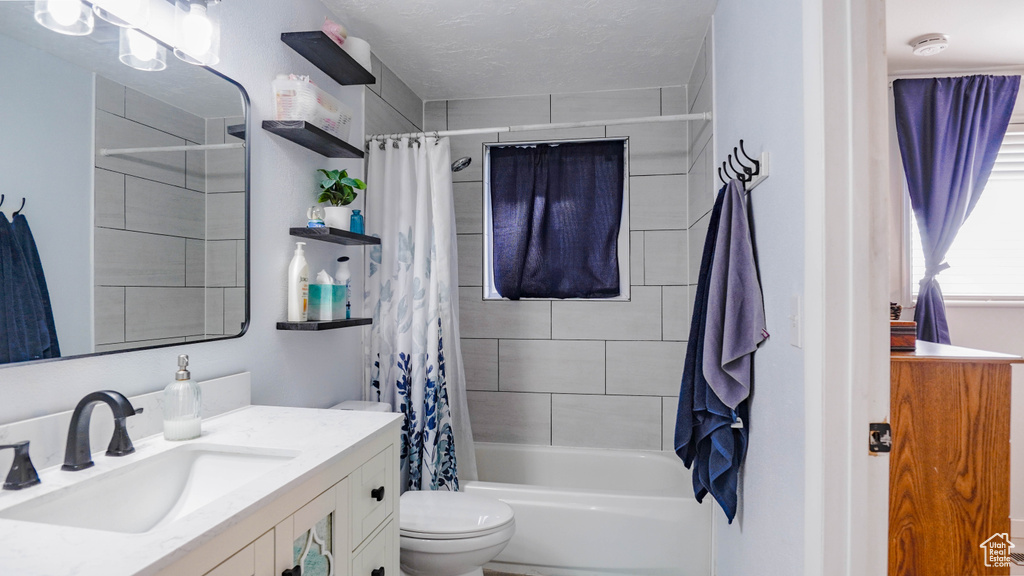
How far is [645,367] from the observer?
2.90 metres

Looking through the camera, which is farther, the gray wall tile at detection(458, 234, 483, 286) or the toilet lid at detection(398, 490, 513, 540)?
the gray wall tile at detection(458, 234, 483, 286)

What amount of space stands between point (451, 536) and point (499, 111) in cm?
233

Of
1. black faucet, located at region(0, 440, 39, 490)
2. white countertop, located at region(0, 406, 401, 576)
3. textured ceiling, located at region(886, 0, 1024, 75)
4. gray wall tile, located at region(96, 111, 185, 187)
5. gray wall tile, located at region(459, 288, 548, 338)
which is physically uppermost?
textured ceiling, located at region(886, 0, 1024, 75)

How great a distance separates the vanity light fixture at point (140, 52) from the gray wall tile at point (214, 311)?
0.59 m

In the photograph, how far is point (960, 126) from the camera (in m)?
2.62

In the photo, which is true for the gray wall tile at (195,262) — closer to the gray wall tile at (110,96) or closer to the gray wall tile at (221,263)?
the gray wall tile at (221,263)

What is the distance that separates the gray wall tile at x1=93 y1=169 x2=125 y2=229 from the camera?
1150 mm

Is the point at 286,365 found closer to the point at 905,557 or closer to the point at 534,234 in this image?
the point at 534,234

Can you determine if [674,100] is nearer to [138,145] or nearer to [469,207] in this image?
[469,207]

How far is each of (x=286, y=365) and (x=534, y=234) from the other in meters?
1.60

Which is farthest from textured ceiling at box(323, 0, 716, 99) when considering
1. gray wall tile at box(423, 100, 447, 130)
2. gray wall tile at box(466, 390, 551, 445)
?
gray wall tile at box(466, 390, 551, 445)

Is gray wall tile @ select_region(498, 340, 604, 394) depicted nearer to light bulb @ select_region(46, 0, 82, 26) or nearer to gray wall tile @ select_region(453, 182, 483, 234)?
gray wall tile @ select_region(453, 182, 483, 234)

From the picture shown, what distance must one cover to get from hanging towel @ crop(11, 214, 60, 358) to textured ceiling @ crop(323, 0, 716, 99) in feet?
4.94

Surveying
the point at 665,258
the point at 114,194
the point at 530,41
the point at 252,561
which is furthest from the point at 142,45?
the point at 665,258
